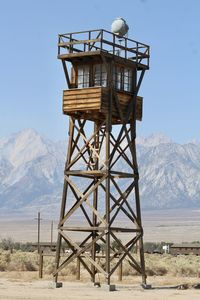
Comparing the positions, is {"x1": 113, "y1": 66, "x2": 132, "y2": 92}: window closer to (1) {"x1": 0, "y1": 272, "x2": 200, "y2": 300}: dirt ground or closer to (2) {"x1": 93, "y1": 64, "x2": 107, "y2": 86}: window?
(2) {"x1": 93, "y1": 64, "x2": 107, "y2": 86}: window

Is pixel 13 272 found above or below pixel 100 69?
below

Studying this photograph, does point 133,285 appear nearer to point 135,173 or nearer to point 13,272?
point 135,173

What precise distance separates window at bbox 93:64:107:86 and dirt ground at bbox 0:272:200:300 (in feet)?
26.7

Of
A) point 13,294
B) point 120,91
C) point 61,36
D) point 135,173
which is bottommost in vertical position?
point 13,294

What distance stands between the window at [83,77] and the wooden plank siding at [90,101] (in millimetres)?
758

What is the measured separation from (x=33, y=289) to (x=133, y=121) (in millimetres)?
8311

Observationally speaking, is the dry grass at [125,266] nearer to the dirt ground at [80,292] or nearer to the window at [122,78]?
the dirt ground at [80,292]

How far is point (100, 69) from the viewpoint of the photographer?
36188 mm

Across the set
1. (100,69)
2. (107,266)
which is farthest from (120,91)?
(107,266)

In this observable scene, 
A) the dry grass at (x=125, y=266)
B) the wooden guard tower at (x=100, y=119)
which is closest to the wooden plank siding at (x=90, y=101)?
the wooden guard tower at (x=100, y=119)

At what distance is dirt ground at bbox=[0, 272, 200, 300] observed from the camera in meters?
30.5

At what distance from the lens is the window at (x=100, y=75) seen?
35969mm

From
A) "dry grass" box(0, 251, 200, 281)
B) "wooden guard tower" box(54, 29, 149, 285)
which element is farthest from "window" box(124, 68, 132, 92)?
"dry grass" box(0, 251, 200, 281)

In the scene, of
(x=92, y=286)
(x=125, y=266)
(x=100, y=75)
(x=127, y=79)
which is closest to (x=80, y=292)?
(x=92, y=286)
